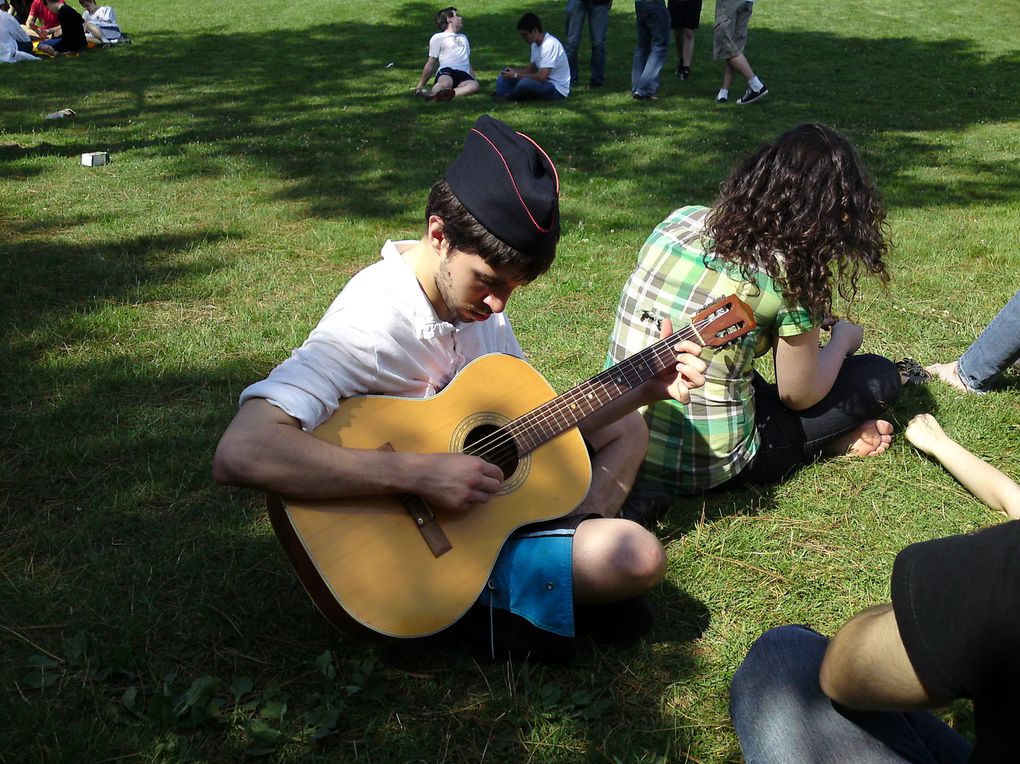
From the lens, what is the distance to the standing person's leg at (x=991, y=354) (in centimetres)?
396

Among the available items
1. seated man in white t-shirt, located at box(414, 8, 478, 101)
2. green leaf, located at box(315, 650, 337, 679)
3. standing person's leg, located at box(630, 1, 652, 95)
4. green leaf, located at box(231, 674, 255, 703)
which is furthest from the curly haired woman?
seated man in white t-shirt, located at box(414, 8, 478, 101)

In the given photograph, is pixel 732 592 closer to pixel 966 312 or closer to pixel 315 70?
pixel 966 312

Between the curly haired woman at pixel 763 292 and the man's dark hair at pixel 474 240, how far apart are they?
0.85m

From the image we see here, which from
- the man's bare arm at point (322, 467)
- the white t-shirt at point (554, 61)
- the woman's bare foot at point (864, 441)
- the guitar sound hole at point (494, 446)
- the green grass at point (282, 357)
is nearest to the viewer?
the man's bare arm at point (322, 467)

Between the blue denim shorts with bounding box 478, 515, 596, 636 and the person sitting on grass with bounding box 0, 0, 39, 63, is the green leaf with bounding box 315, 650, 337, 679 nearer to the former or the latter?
the blue denim shorts with bounding box 478, 515, 596, 636

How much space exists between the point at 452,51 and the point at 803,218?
29.4 feet

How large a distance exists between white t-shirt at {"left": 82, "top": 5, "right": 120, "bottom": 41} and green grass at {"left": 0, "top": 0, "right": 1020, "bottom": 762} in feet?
13.5

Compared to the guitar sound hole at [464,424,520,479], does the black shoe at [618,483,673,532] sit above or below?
below

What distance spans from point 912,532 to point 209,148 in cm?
698

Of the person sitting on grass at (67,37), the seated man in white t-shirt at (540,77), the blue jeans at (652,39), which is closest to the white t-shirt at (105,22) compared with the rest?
the person sitting on grass at (67,37)

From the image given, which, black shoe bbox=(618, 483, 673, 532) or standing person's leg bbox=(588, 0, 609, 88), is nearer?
black shoe bbox=(618, 483, 673, 532)

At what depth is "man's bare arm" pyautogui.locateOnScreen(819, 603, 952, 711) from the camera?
4.77 ft

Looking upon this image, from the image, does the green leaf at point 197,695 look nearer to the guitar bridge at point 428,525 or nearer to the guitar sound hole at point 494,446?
the guitar bridge at point 428,525

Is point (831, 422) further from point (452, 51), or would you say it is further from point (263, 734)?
point (452, 51)
